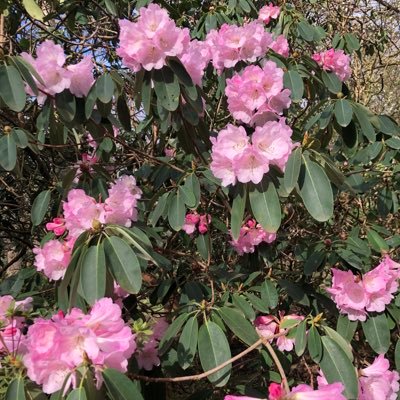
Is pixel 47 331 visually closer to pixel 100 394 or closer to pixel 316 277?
pixel 100 394

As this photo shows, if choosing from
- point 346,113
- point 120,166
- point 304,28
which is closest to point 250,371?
point 120,166

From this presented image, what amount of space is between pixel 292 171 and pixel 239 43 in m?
0.74

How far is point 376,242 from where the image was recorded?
200cm

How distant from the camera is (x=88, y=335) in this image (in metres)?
0.91

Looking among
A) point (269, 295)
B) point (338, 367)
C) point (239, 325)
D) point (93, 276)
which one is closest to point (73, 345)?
point (93, 276)

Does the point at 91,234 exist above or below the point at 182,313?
above

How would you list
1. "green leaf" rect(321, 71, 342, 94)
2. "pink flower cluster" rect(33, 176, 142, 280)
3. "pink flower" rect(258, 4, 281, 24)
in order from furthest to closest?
1. "pink flower" rect(258, 4, 281, 24)
2. "green leaf" rect(321, 71, 342, 94)
3. "pink flower cluster" rect(33, 176, 142, 280)

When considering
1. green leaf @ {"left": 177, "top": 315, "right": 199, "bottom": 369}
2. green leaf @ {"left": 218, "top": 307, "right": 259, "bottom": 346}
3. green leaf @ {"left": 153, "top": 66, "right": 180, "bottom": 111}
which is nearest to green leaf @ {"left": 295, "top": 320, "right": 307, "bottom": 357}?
green leaf @ {"left": 218, "top": 307, "right": 259, "bottom": 346}

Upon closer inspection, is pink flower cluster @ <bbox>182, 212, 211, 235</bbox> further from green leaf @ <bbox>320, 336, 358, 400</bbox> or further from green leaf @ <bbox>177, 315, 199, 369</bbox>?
green leaf @ <bbox>320, 336, 358, 400</bbox>

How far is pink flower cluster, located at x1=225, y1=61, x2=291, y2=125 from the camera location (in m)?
1.52

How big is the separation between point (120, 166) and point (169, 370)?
3.26 feet

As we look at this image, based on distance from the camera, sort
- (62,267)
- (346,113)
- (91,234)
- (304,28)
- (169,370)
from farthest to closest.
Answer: (304,28) < (346,113) < (169,370) < (62,267) < (91,234)

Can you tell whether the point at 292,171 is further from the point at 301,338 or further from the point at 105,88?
the point at 105,88

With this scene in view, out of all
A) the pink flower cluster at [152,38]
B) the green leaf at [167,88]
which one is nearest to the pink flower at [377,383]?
the green leaf at [167,88]
